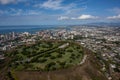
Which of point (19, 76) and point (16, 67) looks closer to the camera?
point (19, 76)

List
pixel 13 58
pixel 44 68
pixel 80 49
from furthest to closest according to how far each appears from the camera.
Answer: pixel 80 49 < pixel 13 58 < pixel 44 68

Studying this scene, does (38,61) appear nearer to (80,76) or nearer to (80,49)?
(80,76)

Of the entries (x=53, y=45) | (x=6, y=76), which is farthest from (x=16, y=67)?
(x=53, y=45)

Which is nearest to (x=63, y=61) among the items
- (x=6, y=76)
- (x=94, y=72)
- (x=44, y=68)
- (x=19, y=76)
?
(x=44, y=68)

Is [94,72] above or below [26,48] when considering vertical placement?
below

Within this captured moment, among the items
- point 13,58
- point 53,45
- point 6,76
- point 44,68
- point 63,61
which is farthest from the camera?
point 53,45

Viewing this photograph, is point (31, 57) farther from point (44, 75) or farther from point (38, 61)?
point (44, 75)
